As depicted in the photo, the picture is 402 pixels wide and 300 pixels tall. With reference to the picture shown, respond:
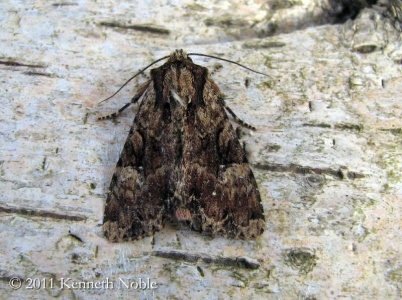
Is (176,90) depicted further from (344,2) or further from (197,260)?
(344,2)

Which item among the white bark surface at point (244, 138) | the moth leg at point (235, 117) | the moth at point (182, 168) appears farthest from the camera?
the moth leg at point (235, 117)

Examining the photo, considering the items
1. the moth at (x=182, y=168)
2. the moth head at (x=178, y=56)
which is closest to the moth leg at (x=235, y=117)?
the moth at (x=182, y=168)

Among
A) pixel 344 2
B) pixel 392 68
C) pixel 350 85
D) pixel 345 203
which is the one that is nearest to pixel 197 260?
pixel 345 203

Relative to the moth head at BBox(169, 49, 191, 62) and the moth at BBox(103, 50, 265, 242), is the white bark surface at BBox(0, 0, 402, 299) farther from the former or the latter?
the moth head at BBox(169, 49, 191, 62)

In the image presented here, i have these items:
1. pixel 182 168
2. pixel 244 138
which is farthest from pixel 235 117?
pixel 182 168

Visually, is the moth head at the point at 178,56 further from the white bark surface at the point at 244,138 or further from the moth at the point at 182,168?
the white bark surface at the point at 244,138

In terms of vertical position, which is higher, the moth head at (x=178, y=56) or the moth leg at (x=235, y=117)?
the moth head at (x=178, y=56)

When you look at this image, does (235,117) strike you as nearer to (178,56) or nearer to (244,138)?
(244,138)
